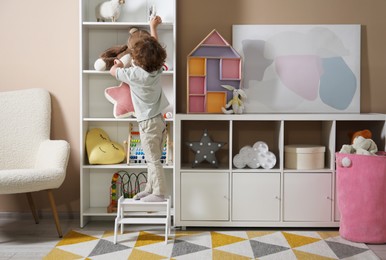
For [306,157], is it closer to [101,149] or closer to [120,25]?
[101,149]

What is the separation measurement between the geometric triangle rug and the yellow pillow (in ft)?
1.55

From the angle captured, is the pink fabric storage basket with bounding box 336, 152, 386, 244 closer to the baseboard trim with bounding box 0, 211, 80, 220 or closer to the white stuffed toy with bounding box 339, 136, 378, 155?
the white stuffed toy with bounding box 339, 136, 378, 155

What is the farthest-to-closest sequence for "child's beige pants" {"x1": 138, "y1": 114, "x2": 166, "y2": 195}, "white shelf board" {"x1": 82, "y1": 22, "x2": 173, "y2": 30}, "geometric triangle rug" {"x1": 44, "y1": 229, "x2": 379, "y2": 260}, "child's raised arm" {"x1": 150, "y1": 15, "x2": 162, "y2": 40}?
"white shelf board" {"x1": 82, "y1": 22, "x2": 173, "y2": 30} < "child's raised arm" {"x1": 150, "y1": 15, "x2": 162, "y2": 40} < "child's beige pants" {"x1": 138, "y1": 114, "x2": 166, "y2": 195} < "geometric triangle rug" {"x1": 44, "y1": 229, "x2": 379, "y2": 260}

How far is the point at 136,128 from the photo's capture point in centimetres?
354

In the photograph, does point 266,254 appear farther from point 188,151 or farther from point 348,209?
point 188,151

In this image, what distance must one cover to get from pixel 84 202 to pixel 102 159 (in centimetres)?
32

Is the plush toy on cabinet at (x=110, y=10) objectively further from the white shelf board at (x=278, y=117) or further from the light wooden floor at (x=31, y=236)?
the light wooden floor at (x=31, y=236)

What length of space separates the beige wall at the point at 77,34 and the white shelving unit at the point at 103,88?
0.29 feet

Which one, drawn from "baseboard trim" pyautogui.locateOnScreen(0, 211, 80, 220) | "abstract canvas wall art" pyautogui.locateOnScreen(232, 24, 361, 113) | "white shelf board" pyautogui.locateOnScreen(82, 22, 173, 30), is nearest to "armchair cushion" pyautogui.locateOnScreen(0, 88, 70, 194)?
"baseboard trim" pyautogui.locateOnScreen(0, 211, 80, 220)

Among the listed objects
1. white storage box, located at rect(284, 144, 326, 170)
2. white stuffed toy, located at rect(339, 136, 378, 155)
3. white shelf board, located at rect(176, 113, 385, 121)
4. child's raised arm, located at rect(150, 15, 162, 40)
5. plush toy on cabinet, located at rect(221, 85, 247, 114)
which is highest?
child's raised arm, located at rect(150, 15, 162, 40)

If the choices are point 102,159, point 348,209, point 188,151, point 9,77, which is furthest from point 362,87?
point 9,77

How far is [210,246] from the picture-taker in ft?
9.48

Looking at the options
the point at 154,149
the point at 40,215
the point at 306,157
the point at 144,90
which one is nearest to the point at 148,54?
the point at 144,90

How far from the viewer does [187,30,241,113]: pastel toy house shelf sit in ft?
11.1
